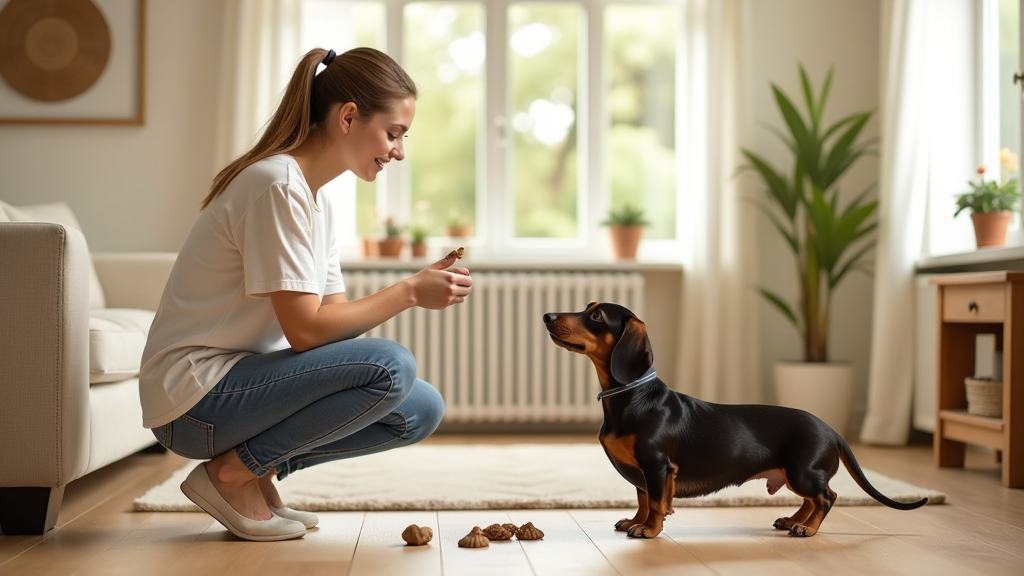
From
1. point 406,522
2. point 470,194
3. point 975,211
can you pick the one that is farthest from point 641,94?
point 406,522

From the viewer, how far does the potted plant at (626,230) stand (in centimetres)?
398

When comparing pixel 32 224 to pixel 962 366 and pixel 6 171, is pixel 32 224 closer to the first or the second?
pixel 6 171

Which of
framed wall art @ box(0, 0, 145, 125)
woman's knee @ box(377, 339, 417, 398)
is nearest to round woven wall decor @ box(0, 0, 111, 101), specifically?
framed wall art @ box(0, 0, 145, 125)

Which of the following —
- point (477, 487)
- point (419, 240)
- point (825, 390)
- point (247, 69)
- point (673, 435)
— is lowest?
point (477, 487)

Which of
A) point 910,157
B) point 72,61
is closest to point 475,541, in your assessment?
point 910,157

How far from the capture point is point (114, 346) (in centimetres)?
236

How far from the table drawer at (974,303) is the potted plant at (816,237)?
28.7 inches

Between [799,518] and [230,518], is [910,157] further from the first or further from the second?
[230,518]

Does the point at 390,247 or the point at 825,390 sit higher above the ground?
the point at 390,247

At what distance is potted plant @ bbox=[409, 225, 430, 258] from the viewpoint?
3.97 metres

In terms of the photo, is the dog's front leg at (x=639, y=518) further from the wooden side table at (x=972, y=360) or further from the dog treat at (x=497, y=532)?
the wooden side table at (x=972, y=360)

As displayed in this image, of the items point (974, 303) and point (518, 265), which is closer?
point (974, 303)

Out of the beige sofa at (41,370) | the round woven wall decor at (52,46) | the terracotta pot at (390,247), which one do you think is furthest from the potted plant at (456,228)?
the beige sofa at (41,370)

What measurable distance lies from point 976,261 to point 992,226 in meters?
0.13
